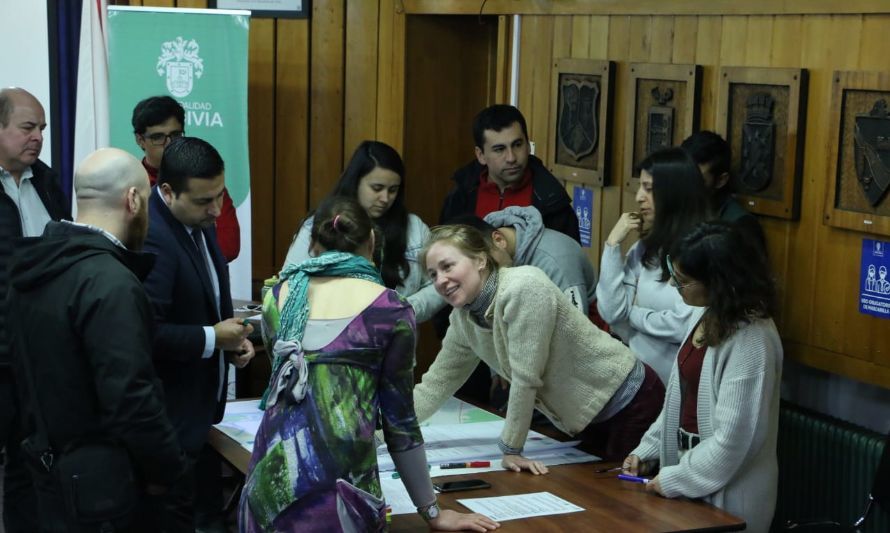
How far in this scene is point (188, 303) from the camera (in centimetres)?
335

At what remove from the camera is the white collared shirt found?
408cm

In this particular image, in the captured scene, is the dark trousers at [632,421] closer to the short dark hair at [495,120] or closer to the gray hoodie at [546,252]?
the gray hoodie at [546,252]

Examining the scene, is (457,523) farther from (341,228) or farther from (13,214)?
(13,214)

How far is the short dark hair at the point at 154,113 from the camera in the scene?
16.8ft

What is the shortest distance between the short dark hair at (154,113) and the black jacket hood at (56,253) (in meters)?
2.46

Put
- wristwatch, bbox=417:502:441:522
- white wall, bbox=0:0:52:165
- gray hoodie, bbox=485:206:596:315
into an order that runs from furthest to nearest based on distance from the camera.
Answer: white wall, bbox=0:0:52:165 < gray hoodie, bbox=485:206:596:315 < wristwatch, bbox=417:502:441:522

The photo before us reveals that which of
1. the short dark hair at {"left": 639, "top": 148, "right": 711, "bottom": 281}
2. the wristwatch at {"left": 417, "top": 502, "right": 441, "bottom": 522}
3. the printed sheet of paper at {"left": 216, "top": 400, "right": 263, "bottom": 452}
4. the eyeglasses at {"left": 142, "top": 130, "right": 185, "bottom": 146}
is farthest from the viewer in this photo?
the eyeglasses at {"left": 142, "top": 130, "right": 185, "bottom": 146}

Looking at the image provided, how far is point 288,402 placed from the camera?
8.73 feet

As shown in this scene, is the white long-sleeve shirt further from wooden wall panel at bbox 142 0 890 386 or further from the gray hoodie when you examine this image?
wooden wall panel at bbox 142 0 890 386

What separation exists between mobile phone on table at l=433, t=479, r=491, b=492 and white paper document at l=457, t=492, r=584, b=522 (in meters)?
0.09

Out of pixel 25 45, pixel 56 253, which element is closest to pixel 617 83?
pixel 56 253

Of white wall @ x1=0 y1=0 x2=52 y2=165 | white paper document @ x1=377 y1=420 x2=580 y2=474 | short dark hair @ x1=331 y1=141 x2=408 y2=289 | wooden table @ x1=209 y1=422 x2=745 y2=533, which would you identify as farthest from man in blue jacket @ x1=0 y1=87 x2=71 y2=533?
white wall @ x1=0 y1=0 x2=52 y2=165

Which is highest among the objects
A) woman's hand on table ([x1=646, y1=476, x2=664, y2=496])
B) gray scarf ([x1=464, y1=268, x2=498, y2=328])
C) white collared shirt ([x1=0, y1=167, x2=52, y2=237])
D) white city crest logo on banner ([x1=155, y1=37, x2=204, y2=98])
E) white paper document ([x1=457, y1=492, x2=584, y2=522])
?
white city crest logo on banner ([x1=155, y1=37, x2=204, y2=98])

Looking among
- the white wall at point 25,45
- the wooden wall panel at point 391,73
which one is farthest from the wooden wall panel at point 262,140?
the white wall at point 25,45
